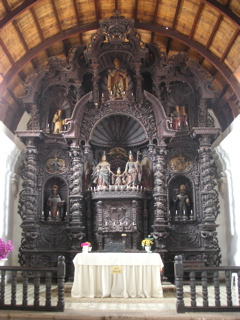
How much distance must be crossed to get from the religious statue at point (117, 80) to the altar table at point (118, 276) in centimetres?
676

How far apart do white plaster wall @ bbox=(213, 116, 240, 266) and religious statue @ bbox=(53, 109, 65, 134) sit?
5.96 m

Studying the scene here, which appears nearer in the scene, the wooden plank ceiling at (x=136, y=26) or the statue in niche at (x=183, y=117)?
the wooden plank ceiling at (x=136, y=26)

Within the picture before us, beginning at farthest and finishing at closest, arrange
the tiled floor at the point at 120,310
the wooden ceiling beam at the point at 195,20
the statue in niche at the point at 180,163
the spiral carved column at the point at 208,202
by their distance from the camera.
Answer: the statue in niche at the point at 180,163, the spiral carved column at the point at 208,202, the wooden ceiling beam at the point at 195,20, the tiled floor at the point at 120,310

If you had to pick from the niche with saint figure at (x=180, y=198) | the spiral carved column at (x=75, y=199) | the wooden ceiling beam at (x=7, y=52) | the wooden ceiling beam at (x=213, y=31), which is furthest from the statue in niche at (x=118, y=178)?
the wooden ceiling beam at (x=213, y=31)

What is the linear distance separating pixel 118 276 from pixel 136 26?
925cm

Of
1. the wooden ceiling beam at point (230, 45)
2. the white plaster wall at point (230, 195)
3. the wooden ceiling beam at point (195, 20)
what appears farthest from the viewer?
the white plaster wall at point (230, 195)

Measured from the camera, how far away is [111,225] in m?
14.5

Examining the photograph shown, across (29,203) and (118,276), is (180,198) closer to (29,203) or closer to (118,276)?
(118,276)

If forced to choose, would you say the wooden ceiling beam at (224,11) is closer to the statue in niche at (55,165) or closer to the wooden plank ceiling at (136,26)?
the wooden plank ceiling at (136,26)

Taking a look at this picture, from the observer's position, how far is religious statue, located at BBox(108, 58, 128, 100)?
1519 centimetres

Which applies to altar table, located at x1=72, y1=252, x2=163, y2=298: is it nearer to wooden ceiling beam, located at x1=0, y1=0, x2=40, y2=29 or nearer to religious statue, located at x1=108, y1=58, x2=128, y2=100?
religious statue, located at x1=108, y1=58, x2=128, y2=100

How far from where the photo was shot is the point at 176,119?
49.9 feet

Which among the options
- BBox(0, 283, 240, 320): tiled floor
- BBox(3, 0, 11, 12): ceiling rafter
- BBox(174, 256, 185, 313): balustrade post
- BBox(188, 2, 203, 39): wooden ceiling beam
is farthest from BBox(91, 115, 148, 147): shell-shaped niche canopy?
BBox(174, 256, 185, 313): balustrade post

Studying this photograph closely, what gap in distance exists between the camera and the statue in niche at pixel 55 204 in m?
14.9
